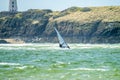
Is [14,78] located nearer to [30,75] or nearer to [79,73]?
[30,75]

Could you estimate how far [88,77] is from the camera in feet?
132

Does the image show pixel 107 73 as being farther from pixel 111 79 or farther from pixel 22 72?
pixel 22 72

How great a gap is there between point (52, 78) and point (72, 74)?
3578 millimetres

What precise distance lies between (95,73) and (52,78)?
A: 575 cm

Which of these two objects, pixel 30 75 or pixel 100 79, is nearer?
pixel 100 79

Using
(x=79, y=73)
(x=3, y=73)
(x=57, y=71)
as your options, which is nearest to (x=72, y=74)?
(x=79, y=73)

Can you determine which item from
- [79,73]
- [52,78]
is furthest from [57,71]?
[52,78]

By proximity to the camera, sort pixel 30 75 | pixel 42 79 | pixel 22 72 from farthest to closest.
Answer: pixel 22 72 < pixel 30 75 < pixel 42 79

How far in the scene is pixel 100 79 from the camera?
38969 millimetres

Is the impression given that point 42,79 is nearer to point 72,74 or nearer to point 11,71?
point 72,74

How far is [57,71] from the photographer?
1831 inches

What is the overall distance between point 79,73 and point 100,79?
4.83 metres

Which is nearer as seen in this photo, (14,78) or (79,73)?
(14,78)

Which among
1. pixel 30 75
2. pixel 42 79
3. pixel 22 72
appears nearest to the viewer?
pixel 42 79
